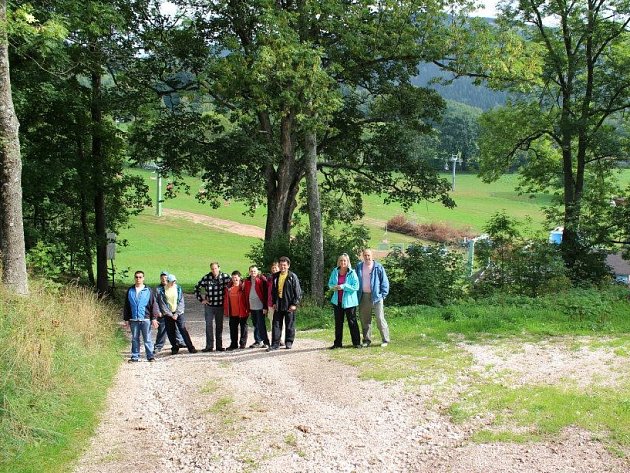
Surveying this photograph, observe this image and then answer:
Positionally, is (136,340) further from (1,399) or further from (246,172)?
(246,172)

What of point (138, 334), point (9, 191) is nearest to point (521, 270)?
point (138, 334)

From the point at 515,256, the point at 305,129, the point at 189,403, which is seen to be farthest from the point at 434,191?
the point at 189,403

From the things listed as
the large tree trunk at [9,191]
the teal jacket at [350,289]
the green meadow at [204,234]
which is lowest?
the green meadow at [204,234]

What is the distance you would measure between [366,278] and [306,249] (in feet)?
28.7

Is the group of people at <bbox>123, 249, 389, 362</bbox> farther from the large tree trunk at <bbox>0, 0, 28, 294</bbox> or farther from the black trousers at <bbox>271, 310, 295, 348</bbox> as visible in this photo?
the large tree trunk at <bbox>0, 0, 28, 294</bbox>

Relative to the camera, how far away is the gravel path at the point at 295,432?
6.50 metres

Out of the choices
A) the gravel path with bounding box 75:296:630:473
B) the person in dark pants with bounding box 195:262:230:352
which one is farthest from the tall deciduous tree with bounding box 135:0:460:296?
the gravel path with bounding box 75:296:630:473

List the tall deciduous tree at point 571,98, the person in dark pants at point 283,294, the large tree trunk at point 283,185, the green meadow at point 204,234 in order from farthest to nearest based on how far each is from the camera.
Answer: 1. the green meadow at point 204,234
2. the tall deciduous tree at point 571,98
3. the large tree trunk at point 283,185
4. the person in dark pants at point 283,294

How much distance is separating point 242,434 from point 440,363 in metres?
3.91

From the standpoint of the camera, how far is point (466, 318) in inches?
567

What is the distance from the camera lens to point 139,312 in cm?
1175

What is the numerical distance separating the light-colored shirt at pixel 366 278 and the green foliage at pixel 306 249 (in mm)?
8054

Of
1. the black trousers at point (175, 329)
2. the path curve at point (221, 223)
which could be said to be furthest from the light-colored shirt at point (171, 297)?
the path curve at point (221, 223)

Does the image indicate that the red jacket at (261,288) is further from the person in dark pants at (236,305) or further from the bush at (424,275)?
the bush at (424,275)
